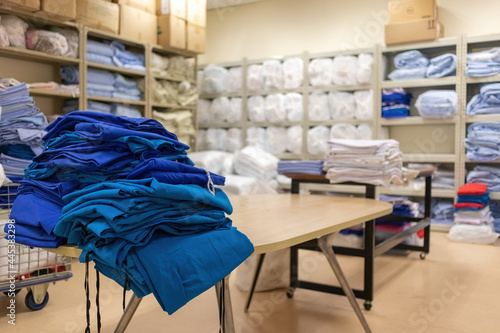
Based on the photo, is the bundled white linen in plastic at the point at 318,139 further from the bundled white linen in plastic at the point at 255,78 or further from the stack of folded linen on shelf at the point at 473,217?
the stack of folded linen on shelf at the point at 473,217

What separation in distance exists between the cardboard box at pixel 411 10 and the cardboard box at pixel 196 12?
2.05 meters

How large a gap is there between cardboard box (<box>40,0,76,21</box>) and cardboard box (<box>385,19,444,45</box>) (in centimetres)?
321

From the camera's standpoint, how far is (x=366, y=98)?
539 centimetres

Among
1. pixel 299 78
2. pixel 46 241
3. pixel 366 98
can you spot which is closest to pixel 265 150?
pixel 299 78

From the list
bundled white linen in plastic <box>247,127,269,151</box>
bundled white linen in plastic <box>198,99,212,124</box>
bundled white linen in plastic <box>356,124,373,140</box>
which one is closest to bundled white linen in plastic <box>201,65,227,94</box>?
bundled white linen in plastic <box>198,99,212,124</box>

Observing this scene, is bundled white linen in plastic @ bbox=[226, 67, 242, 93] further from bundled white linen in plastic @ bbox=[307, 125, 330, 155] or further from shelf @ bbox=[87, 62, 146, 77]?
shelf @ bbox=[87, 62, 146, 77]

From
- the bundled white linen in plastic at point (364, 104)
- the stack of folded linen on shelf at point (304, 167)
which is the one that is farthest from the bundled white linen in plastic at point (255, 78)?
the stack of folded linen on shelf at point (304, 167)

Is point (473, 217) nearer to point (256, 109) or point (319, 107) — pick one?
point (319, 107)

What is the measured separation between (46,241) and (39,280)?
1449 mm

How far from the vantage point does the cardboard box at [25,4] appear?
3693 mm

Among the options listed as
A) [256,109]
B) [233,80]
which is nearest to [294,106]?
[256,109]

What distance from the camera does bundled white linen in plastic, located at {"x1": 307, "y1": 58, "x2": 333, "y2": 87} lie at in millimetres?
5609

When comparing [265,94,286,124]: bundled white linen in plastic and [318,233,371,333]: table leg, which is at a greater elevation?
[265,94,286,124]: bundled white linen in plastic

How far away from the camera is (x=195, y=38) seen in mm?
5441
